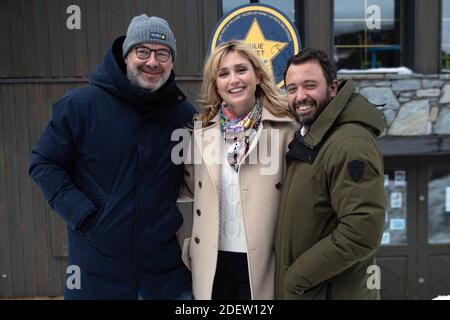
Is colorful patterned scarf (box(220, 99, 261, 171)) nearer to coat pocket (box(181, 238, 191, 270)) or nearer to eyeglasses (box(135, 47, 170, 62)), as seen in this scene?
eyeglasses (box(135, 47, 170, 62))

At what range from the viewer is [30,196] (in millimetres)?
5078

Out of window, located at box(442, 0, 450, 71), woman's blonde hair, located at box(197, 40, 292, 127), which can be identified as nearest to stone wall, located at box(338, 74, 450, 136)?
window, located at box(442, 0, 450, 71)

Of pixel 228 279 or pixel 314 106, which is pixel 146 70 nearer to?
pixel 314 106

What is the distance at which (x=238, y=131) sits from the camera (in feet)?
7.41

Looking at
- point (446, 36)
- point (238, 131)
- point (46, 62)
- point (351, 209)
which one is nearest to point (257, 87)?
point (238, 131)

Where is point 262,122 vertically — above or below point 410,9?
below

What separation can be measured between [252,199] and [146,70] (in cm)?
86

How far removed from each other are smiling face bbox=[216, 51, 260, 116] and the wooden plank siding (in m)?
2.71

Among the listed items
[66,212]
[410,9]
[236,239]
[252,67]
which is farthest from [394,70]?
[66,212]

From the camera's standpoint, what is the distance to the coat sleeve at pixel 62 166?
2148 millimetres

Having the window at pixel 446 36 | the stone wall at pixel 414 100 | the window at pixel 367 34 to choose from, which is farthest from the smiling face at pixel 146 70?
the window at pixel 446 36

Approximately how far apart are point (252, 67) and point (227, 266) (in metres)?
1.04

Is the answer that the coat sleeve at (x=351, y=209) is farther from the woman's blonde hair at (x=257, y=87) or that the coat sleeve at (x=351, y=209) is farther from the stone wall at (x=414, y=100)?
the stone wall at (x=414, y=100)
